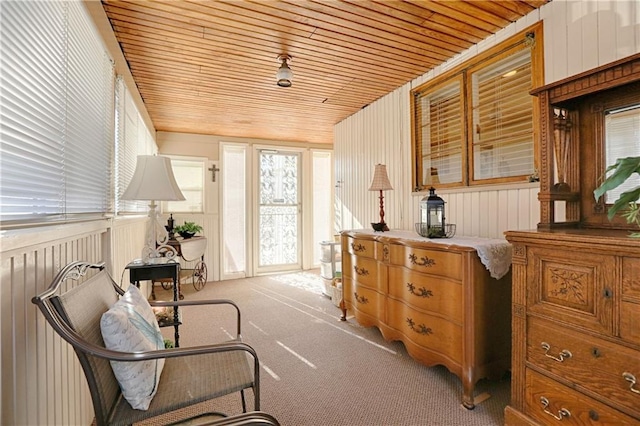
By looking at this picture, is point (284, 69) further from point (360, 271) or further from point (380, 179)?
point (360, 271)

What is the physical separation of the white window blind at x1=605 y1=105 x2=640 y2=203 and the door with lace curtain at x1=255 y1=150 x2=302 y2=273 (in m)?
4.55

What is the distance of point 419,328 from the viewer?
2131mm

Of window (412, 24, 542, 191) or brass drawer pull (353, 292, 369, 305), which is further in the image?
brass drawer pull (353, 292, 369, 305)

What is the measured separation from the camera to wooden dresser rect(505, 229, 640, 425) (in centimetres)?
120

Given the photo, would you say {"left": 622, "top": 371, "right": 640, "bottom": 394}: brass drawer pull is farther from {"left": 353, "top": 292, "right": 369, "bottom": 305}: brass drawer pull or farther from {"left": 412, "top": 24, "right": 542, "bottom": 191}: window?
{"left": 353, "top": 292, "right": 369, "bottom": 305}: brass drawer pull

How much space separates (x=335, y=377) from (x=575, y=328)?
57.3 inches

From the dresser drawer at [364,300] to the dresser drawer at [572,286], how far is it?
1.23 metres

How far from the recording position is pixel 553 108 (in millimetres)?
1681

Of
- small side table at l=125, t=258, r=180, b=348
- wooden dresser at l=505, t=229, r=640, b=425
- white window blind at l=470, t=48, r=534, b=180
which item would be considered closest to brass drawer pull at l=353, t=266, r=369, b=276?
white window blind at l=470, t=48, r=534, b=180

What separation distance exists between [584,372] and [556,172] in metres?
1.14

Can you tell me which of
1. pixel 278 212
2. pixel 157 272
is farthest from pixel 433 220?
pixel 278 212

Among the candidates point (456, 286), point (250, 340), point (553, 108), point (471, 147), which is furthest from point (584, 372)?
point (250, 340)

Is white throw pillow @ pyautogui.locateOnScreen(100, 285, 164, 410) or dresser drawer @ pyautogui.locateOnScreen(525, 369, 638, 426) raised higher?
white throw pillow @ pyautogui.locateOnScreen(100, 285, 164, 410)

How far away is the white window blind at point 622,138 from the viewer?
5.04 feet
